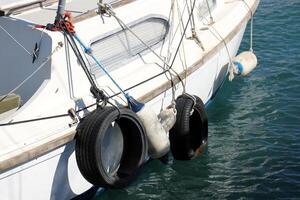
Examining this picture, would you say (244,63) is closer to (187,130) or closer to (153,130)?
(187,130)

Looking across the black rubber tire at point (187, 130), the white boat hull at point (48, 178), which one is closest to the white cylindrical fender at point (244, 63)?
the black rubber tire at point (187, 130)

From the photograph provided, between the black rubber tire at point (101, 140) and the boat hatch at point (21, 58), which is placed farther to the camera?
the boat hatch at point (21, 58)

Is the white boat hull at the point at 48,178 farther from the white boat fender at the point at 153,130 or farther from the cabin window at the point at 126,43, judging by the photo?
the cabin window at the point at 126,43

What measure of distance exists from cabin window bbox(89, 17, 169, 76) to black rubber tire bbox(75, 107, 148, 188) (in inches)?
32.8

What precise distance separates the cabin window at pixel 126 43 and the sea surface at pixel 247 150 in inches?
68.5

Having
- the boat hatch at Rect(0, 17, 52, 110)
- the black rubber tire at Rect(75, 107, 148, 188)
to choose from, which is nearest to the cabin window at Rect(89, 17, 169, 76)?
the boat hatch at Rect(0, 17, 52, 110)

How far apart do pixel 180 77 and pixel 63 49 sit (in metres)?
1.93

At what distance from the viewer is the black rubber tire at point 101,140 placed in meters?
6.57

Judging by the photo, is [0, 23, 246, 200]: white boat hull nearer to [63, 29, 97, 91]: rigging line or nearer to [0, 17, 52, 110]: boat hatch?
[63, 29, 97, 91]: rigging line

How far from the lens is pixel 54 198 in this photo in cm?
689

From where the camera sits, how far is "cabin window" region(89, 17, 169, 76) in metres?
7.58

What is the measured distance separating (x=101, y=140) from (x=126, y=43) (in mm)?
1828

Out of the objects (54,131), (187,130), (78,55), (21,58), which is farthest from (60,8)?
(187,130)

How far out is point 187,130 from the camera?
7906 millimetres
